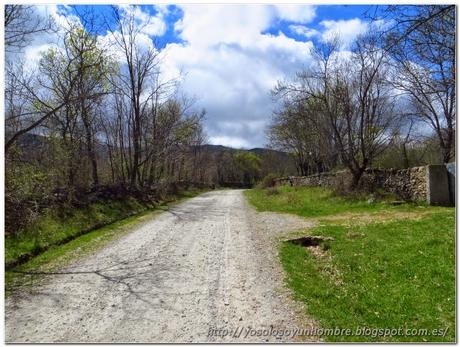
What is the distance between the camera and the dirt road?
4867 mm

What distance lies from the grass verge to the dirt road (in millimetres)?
643

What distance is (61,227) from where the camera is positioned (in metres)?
12.6

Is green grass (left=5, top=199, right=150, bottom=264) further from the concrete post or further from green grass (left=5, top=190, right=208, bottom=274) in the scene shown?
the concrete post

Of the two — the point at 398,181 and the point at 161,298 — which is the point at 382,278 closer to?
the point at 161,298

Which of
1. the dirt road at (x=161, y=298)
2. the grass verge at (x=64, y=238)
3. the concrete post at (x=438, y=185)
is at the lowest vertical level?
the dirt road at (x=161, y=298)

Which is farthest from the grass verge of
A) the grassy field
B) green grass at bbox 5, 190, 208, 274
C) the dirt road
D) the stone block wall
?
the stone block wall

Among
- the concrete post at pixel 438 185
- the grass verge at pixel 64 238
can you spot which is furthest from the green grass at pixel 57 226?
the concrete post at pixel 438 185

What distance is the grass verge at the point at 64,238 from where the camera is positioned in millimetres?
8537

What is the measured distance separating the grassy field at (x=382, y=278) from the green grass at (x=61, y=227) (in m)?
6.44

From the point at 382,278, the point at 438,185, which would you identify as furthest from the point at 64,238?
the point at 438,185

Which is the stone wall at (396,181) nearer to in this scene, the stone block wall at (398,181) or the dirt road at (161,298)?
the stone block wall at (398,181)

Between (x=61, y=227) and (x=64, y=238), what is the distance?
1.08 metres

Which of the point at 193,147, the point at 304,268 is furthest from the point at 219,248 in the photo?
the point at 193,147

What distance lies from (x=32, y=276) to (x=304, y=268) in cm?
558
